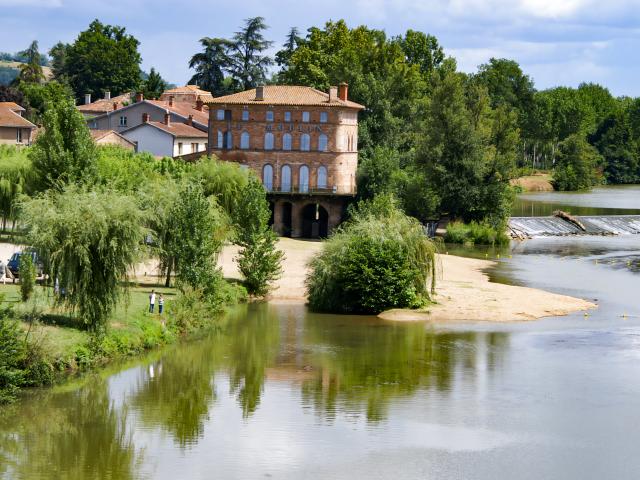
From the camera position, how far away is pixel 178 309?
53531mm

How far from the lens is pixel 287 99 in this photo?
300ft

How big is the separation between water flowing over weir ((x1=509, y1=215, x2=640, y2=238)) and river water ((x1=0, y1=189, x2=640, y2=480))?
151 feet

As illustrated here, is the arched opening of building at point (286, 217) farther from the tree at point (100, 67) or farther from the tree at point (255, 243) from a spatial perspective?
the tree at point (100, 67)

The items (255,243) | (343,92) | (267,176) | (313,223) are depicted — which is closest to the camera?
(255,243)

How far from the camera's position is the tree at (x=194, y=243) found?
56125 mm

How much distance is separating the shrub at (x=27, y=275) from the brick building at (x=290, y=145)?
4374cm

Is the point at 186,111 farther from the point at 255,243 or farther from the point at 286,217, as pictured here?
the point at 255,243

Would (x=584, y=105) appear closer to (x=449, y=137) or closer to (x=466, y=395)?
(x=449, y=137)

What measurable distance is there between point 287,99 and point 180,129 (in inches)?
737

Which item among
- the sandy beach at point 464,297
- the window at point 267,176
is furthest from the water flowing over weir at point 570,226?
the sandy beach at point 464,297

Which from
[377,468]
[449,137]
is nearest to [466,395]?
[377,468]

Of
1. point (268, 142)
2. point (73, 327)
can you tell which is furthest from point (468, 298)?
point (268, 142)

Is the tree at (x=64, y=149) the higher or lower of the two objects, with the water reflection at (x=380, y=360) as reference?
higher

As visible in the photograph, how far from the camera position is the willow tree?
4612 cm
